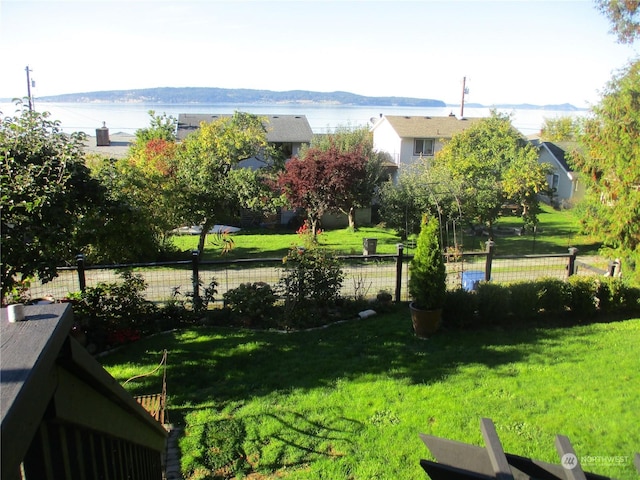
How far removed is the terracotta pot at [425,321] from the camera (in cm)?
907

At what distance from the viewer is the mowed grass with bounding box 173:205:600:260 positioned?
21031 mm

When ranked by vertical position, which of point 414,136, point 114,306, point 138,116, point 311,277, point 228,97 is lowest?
point 114,306

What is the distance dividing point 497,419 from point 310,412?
2291 millimetres

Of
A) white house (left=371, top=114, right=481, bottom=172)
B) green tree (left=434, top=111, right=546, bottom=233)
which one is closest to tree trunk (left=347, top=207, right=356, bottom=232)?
green tree (left=434, top=111, right=546, bottom=233)

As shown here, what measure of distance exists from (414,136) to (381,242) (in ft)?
55.1

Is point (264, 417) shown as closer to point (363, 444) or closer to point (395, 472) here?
point (363, 444)

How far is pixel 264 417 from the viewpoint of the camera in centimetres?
626

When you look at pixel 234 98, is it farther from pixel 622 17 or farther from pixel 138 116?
pixel 622 17

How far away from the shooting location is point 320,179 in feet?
75.5

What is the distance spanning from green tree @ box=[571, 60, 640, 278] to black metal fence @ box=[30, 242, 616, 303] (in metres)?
1.17

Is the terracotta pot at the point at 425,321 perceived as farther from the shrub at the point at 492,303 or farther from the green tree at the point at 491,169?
the green tree at the point at 491,169

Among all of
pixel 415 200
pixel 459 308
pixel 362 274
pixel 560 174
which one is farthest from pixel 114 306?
pixel 560 174

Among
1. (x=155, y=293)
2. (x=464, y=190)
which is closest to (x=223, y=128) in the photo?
(x=464, y=190)

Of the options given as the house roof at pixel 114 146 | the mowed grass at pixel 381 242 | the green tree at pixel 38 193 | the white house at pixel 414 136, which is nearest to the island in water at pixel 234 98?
the house roof at pixel 114 146
